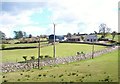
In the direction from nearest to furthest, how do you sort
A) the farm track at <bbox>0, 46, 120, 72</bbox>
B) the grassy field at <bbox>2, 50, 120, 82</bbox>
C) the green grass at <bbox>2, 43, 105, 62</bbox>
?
1. the grassy field at <bbox>2, 50, 120, 82</bbox>
2. the farm track at <bbox>0, 46, 120, 72</bbox>
3. the green grass at <bbox>2, 43, 105, 62</bbox>

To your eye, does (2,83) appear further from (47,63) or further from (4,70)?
(47,63)

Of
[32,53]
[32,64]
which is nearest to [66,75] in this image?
[32,64]

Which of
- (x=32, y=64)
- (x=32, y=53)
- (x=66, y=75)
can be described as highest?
(x=32, y=64)

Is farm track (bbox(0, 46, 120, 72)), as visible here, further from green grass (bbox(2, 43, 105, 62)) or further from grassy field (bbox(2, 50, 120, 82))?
green grass (bbox(2, 43, 105, 62))

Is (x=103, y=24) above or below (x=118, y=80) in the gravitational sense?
above

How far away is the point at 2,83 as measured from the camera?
24266 mm

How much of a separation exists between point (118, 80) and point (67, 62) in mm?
18983

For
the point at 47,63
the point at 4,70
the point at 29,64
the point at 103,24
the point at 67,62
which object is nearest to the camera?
the point at 4,70

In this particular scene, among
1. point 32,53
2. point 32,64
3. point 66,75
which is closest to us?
point 66,75

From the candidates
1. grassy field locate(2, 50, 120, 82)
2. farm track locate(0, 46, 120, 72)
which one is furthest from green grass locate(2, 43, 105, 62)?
grassy field locate(2, 50, 120, 82)

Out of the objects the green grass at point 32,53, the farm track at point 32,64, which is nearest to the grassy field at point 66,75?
the farm track at point 32,64

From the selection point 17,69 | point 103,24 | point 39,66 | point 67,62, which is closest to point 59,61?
point 67,62

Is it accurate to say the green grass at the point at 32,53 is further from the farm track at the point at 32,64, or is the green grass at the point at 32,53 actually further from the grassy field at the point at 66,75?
the grassy field at the point at 66,75

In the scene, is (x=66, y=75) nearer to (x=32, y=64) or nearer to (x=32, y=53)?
(x=32, y=64)
